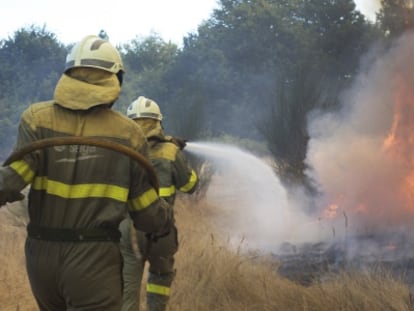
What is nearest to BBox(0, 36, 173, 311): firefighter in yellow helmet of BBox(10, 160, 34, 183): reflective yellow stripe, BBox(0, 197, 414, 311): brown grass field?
BBox(10, 160, 34, 183): reflective yellow stripe

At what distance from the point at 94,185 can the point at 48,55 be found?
23.0m

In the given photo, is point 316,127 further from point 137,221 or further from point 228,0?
point 228,0

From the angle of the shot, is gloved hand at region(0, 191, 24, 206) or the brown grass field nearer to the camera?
gloved hand at region(0, 191, 24, 206)

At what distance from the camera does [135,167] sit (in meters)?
2.72

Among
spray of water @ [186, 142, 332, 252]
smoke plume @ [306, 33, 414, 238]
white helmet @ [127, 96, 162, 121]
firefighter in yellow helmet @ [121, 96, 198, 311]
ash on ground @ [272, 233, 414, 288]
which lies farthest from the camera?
smoke plume @ [306, 33, 414, 238]

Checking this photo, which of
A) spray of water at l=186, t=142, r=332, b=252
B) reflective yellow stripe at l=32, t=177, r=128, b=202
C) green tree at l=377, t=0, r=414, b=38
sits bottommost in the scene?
spray of water at l=186, t=142, r=332, b=252

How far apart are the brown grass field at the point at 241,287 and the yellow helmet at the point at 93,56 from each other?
7.22 ft

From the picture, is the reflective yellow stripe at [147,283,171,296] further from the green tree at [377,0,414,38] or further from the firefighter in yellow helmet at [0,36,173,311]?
the green tree at [377,0,414,38]

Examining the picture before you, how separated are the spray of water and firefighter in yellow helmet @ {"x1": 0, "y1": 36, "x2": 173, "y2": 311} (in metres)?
Result: 5.27

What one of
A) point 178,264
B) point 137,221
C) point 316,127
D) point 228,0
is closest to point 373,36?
point 316,127

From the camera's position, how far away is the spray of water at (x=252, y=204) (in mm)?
8958

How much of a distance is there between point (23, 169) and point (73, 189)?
22 centimetres

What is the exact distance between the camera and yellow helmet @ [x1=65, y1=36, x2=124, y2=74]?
2.74 m

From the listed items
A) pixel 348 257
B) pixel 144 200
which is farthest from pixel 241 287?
pixel 144 200
